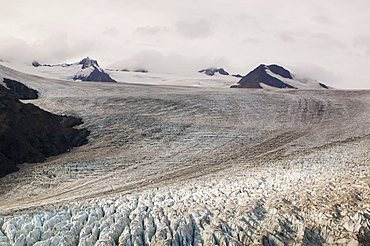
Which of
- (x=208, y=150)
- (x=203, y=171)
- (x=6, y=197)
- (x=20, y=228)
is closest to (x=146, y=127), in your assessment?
(x=208, y=150)

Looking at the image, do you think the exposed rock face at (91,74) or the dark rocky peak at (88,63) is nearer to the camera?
the exposed rock face at (91,74)

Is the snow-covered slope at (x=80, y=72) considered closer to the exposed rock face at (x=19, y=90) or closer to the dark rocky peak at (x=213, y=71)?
the dark rocky peak at (x=213, y=71)

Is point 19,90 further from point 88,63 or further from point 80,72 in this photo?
point 88,63

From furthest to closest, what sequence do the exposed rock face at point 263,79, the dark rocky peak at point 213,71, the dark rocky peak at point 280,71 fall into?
the dark rocky peak at point 213,71
the dark rocky peak at point 280,71
the exposed rock face at point 263,79

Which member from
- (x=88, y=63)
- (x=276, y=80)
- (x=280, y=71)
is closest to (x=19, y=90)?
(x=276, y=80)

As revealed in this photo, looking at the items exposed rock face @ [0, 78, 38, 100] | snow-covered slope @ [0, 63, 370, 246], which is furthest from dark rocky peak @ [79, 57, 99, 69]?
snow-covered slope @ [0, 63, 370, 246]

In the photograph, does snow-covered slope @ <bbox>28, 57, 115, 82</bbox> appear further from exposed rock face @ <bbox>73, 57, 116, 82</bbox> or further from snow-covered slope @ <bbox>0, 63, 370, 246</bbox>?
snow-covered slope @ <bbox>0, 63, 370, 246</bbox>

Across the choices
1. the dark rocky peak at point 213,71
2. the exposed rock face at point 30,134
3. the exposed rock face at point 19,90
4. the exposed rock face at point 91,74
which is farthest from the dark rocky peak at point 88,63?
the exposed rock face at point 30,134
